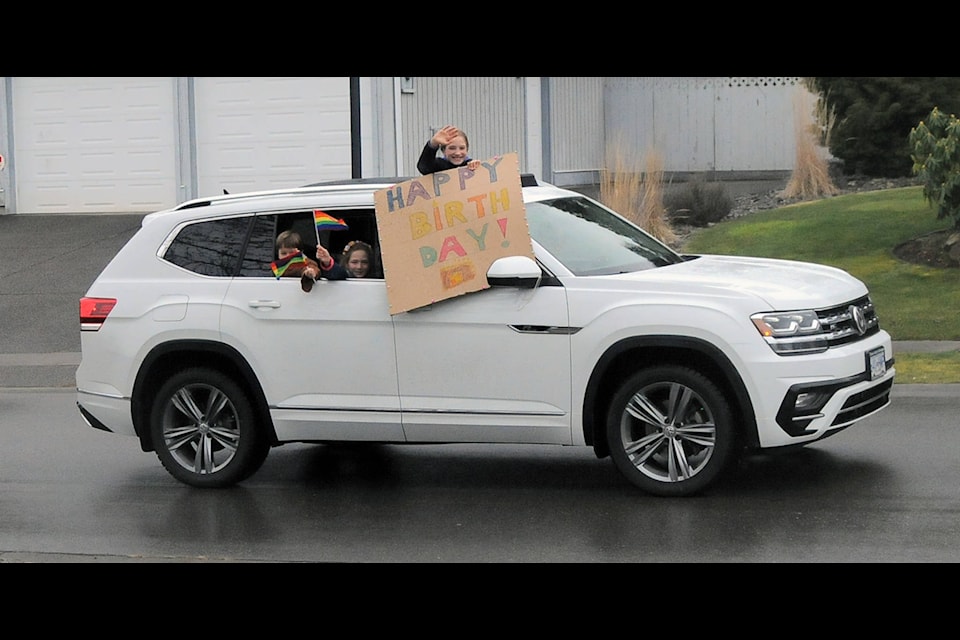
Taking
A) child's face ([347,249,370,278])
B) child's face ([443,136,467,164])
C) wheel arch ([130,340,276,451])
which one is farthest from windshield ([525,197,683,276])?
wheel arch ([130,340,276,451])

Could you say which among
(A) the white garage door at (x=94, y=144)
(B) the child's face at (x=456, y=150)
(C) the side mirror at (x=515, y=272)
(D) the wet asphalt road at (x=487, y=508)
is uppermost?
(A) the white garage door at (x=94, y=144)

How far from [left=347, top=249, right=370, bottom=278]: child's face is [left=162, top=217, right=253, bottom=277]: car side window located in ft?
2.58

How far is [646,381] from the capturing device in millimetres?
7938

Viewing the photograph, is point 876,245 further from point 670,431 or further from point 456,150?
point 670,431

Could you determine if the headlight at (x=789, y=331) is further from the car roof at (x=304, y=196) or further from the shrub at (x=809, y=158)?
the shrub at (x=809, y=158)

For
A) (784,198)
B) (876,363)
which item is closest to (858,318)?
(876,363)

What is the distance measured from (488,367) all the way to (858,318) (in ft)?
6.91

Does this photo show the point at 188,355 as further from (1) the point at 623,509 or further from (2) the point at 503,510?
(1) the point at 623,509

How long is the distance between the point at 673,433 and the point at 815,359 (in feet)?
2.85

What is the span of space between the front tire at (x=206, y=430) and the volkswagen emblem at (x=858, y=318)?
3.58 metres

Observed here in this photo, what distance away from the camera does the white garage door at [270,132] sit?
2277cm

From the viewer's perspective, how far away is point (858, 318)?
812cm

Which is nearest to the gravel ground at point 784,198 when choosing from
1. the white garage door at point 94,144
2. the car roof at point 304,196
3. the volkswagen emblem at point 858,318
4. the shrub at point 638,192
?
the shrub at point 638,192

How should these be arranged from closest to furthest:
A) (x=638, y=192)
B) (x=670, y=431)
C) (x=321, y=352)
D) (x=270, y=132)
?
(x=670, y=431), (x=321, y=352), (x=638, y=192), (x=270, y=132)
